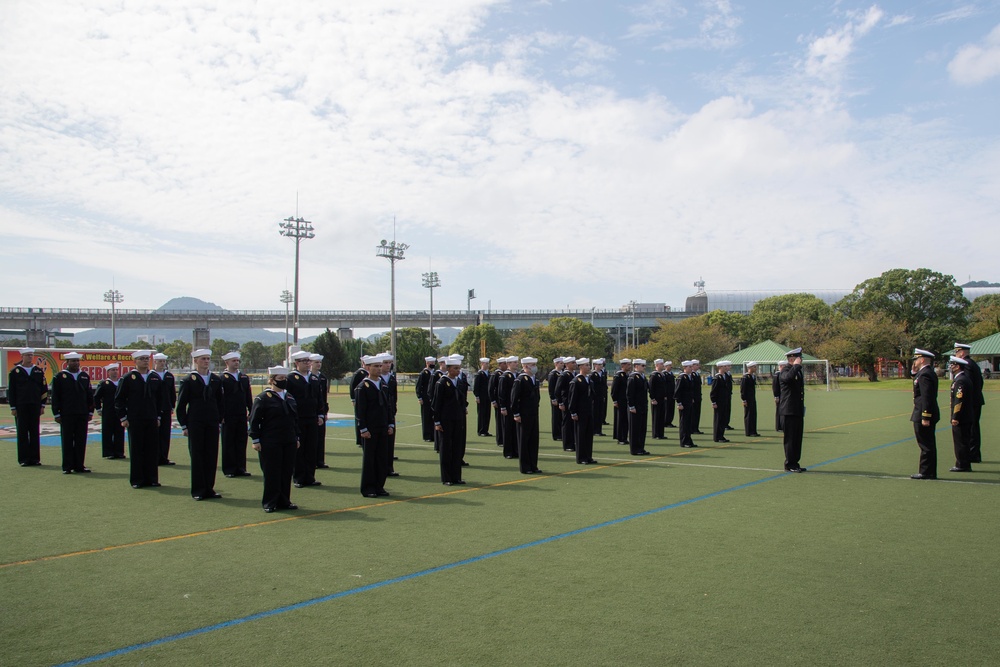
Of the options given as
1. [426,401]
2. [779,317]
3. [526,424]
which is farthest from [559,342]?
[526,424]

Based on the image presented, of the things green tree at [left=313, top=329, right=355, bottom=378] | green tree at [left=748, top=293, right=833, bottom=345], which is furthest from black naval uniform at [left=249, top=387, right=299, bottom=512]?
green tree at [left=748, top=293, right=833, bottom=345]

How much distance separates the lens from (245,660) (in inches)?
171

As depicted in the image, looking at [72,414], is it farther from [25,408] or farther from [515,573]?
[515,573]

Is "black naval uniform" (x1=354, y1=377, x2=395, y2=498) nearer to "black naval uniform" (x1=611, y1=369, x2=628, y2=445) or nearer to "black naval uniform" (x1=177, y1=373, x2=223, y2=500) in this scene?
"black naval uniform" (x1=177, y1=373, x2=223, y2=500)

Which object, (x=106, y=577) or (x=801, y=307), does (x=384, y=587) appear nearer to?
(x=106, y=577)

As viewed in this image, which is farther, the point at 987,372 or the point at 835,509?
the point at 987,372

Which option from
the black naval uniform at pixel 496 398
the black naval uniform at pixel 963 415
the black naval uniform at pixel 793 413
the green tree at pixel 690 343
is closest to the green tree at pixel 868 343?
the green tree at pixel 690 343

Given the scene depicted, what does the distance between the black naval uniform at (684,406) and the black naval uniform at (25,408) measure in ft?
42.2

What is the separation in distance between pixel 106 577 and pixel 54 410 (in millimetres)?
8146

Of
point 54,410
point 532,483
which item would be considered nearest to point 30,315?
point 54,410

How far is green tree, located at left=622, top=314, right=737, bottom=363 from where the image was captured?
74438 millimetres

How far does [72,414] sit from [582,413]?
9.13 meters

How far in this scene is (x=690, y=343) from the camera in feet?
→ 244

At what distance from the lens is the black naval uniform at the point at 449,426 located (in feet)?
35.8
